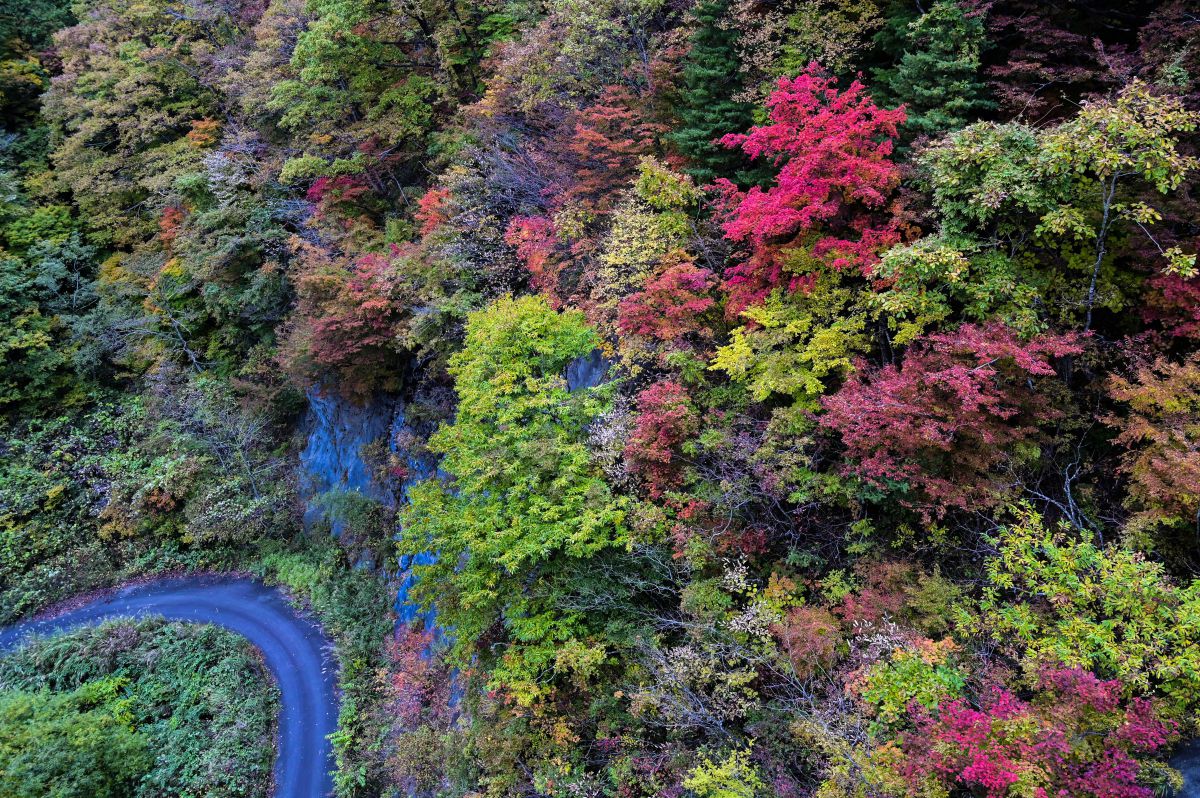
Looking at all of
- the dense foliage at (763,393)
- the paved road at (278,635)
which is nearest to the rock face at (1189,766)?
the dense foliage at (763,393)

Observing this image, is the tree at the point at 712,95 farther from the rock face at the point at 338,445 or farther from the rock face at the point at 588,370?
the rock face at the point at 338,445

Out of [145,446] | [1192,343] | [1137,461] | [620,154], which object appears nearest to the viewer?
[1137,461]

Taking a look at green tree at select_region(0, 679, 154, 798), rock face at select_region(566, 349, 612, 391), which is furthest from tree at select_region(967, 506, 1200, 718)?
green tree at select_region(0, 679, 154, 798)

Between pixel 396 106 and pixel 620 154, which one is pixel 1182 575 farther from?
pixel 396 106

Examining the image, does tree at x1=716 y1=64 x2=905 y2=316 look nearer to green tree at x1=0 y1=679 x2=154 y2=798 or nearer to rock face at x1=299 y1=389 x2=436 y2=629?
rock face at x1=299 y1=389 x2=436 y2=629

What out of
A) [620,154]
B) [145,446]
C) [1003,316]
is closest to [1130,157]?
[1003,316]
